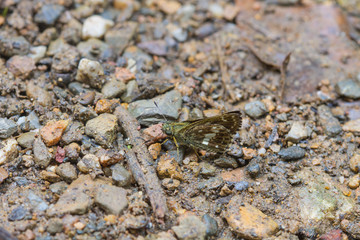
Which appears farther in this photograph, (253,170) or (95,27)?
(95,27)

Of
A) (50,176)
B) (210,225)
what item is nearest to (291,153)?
(210,225)

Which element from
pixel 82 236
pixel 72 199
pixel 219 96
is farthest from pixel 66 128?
pixel 219 96

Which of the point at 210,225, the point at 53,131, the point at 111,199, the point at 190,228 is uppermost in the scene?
the point at 53,131

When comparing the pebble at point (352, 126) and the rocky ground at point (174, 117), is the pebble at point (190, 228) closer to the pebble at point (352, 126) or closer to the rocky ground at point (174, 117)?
the rocky ground at point (174, 117)

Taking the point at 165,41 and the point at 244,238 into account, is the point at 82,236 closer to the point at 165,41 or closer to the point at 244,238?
the point at 244,238

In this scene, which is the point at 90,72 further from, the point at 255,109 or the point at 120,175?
the point at 255,109

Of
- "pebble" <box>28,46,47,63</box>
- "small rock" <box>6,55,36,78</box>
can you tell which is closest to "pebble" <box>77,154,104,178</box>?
"small rock" <box>6,55,36,78</box>

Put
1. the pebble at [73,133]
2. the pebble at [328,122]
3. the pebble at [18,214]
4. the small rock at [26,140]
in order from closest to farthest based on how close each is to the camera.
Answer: the pebble at [18,214], the small rock at [26,140], the pebble at [73,133], the pebble at [328,122]

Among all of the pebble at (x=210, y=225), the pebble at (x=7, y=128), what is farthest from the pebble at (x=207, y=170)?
the pebble at (x=7, y=128)
